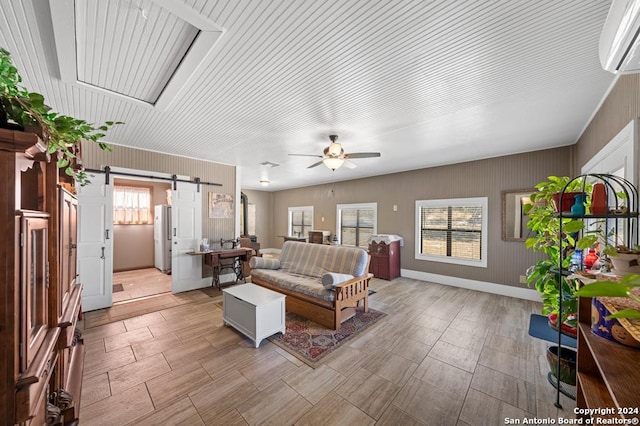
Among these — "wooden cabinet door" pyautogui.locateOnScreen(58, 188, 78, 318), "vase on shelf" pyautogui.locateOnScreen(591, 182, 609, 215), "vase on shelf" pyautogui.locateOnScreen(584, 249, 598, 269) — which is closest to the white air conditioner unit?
"vase on shelf" pyautogui.locateOnScreen(591, 182, 609, 215)

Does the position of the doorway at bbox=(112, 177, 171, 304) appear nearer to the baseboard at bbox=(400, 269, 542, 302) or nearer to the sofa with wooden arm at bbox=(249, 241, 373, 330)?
the sofa with wooden arm at bbox=(249, 241, 373, 330)

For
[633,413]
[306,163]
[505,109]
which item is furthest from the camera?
[306,163]

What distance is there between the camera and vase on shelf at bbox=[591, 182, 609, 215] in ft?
4.97

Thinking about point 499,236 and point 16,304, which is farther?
point 499,236

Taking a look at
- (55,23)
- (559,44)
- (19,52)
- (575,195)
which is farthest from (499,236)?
(19,52)

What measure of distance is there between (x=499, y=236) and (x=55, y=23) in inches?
235

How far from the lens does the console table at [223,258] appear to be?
4.59 m

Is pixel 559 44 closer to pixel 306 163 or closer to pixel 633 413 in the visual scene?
pixel 633 413

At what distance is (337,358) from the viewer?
2.43 m

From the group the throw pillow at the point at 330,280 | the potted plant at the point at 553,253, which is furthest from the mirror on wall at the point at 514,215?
the throw pillow at the point at 330,280

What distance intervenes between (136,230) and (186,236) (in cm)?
285

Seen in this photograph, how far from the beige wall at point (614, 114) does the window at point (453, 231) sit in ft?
6.16

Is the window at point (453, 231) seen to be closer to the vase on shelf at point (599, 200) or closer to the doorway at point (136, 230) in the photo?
the vase on shelf at point (599, 200)

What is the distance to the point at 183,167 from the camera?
186 inches
